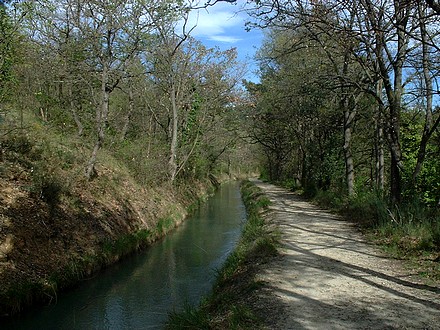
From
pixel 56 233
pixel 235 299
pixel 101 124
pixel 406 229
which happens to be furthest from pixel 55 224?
pixel 406 229

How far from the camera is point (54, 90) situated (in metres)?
20.1

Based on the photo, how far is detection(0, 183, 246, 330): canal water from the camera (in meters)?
8.02

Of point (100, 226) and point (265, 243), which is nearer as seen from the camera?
point (265, 243)

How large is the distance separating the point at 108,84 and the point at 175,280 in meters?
8.99

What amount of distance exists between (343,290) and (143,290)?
5.41m

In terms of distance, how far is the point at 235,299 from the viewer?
6.75 meters

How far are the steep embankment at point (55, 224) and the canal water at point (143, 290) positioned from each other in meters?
0.42

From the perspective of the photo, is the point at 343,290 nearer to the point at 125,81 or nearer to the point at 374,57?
the point at 374,57

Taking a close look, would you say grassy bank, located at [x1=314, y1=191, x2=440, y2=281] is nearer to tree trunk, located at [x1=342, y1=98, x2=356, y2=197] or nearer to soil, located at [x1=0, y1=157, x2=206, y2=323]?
tree trunk, located at [x1=342, y1=98, x2=356, y2=197]

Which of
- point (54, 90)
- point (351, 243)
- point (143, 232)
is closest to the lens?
point (351, 243)

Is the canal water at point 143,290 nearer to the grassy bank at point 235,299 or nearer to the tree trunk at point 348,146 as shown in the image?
the grassy bank at point 235,299

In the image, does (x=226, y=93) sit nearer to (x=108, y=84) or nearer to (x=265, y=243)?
(x=108, y=84)

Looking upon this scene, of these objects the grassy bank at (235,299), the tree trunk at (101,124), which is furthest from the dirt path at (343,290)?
the tree trunk at (101,124)

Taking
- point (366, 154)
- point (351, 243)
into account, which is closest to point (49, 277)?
point (351, 243)
